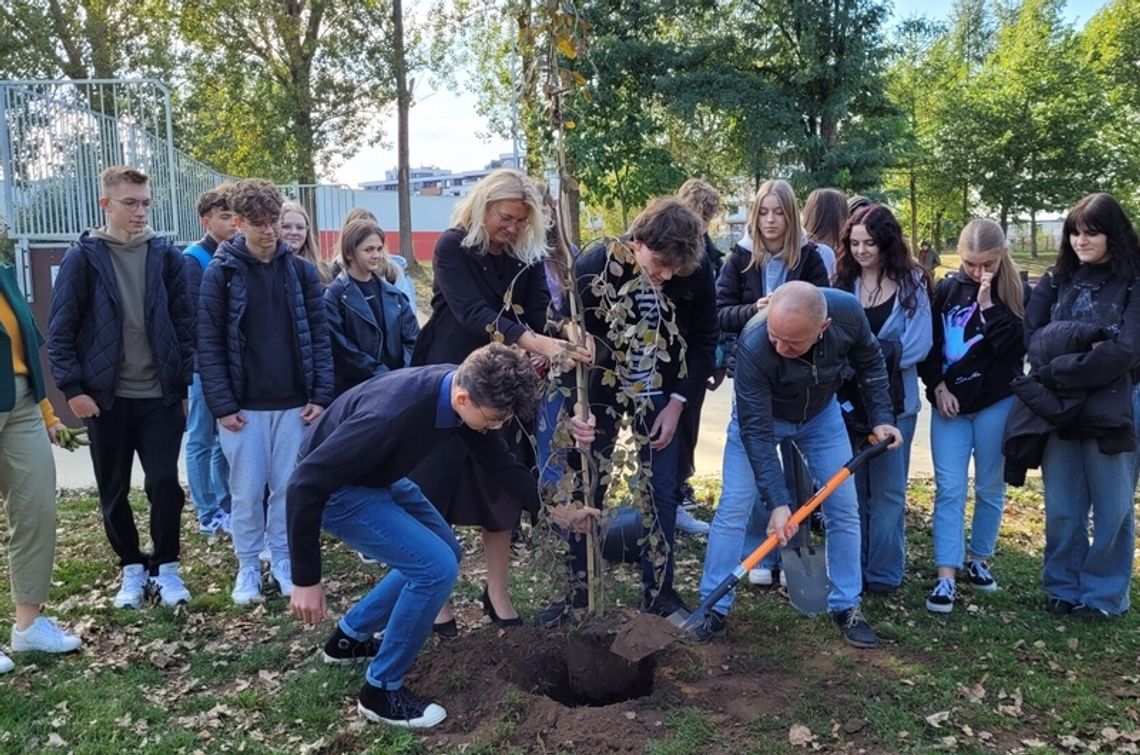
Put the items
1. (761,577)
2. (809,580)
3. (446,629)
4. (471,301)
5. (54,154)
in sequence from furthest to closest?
1. (54,154)
2. (761,577)
3. (809,580)
4. (446,629)
5. (471,301)

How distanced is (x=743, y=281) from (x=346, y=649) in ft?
8.35

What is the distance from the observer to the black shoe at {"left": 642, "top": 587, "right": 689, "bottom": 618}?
425 centimetres

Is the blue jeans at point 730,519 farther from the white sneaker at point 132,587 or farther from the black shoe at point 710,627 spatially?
the white sneaker at point 132,587

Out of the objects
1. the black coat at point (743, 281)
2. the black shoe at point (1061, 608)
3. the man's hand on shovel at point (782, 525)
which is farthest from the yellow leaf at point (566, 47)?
the black shoe at point (1061, 608)

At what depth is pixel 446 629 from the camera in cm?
408

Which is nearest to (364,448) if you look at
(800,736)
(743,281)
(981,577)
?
(800,736)

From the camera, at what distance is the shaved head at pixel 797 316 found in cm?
356

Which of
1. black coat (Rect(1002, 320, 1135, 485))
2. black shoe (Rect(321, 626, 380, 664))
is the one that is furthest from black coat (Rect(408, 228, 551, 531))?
black coat (Rect(1002, 320, 1135, 485))

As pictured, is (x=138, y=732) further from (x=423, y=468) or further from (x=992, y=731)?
(x=992, y=731)

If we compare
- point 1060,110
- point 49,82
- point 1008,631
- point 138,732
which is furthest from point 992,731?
point 1060,110

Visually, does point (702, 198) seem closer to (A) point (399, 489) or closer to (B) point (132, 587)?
(A) point (399, 489)

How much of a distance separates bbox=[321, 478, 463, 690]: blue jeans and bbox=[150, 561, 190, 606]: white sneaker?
1.59m

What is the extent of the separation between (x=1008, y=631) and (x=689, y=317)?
194 cm

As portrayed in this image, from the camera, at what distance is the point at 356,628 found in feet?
12.4
